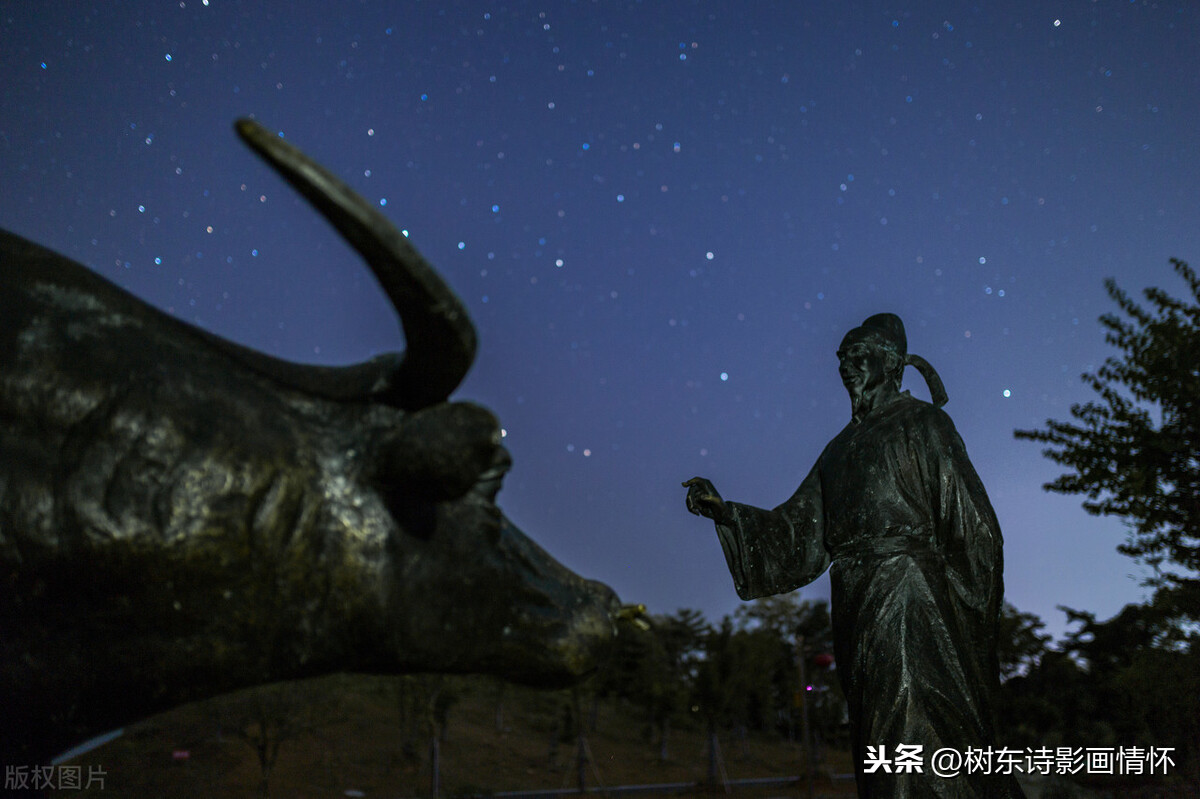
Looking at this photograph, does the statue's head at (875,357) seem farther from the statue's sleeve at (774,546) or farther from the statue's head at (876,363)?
the statue's sleeve at (774,546)

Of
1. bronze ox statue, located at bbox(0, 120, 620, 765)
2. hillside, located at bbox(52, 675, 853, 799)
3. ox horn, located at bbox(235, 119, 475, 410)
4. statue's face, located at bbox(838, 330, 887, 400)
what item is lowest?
hillside, located at bbox(52, 675, 853, 799)

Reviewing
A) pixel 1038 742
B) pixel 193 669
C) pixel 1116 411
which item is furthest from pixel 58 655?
pixel 1038 742

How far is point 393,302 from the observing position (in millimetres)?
1350

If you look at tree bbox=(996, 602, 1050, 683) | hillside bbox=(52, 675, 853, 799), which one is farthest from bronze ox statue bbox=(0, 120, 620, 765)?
tree bbox=(996, 602, 1050, 683)

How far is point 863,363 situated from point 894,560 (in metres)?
0.99

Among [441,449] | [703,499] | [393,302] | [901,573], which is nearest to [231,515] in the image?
[441,449]

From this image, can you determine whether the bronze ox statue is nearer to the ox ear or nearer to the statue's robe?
the ox ear

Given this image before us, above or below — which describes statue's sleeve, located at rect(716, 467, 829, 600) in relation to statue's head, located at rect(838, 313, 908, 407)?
below

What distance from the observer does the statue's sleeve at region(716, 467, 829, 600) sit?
159 inches

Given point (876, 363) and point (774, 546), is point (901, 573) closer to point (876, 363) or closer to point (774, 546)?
point (774, 546)

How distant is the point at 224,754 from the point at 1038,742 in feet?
68.8

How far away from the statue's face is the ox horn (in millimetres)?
2992

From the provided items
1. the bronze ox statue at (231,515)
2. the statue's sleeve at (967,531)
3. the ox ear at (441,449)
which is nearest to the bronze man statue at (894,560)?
the statue's sleeve at (967,531)

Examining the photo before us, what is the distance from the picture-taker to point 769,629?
116 ft
